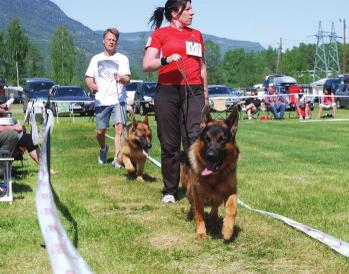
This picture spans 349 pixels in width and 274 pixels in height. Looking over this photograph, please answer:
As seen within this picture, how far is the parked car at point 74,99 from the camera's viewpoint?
31.8 metres

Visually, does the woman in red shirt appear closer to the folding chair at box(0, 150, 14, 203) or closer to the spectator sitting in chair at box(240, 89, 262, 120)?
the folding chair at box(0, 150, 14, 203)

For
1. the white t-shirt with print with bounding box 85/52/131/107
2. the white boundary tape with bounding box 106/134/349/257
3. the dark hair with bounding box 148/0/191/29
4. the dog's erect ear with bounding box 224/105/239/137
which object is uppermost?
the dark hair with bounding box 148/0/191/29

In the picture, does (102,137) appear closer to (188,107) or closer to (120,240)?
(188,107)

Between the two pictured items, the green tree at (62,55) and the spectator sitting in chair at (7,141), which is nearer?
the spectator sitting in chair at (7,141)

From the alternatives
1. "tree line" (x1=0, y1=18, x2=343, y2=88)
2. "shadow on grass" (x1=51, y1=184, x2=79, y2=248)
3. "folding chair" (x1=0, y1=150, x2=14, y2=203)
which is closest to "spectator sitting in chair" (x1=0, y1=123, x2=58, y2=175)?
"folding chair" (x1=0, y1=150, x2=14, y2=203)

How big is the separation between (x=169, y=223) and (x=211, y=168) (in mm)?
953

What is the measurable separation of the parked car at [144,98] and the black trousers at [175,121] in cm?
2553

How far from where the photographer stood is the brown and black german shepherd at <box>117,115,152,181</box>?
870cm

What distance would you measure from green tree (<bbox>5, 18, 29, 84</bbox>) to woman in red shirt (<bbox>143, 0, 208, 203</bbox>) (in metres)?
107

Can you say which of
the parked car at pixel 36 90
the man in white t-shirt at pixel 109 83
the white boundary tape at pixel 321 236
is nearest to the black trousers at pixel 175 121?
the white boundary tape at pixel 321 236

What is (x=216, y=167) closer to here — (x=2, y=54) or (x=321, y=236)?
(x=321, y=236)

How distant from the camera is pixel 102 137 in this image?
1023cm

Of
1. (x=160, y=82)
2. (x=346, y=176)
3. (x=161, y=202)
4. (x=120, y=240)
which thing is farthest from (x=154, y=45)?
(x=346, y=176)

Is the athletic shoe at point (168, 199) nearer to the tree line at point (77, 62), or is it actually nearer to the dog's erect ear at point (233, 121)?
the dog's erect ear at point (233, 121)
